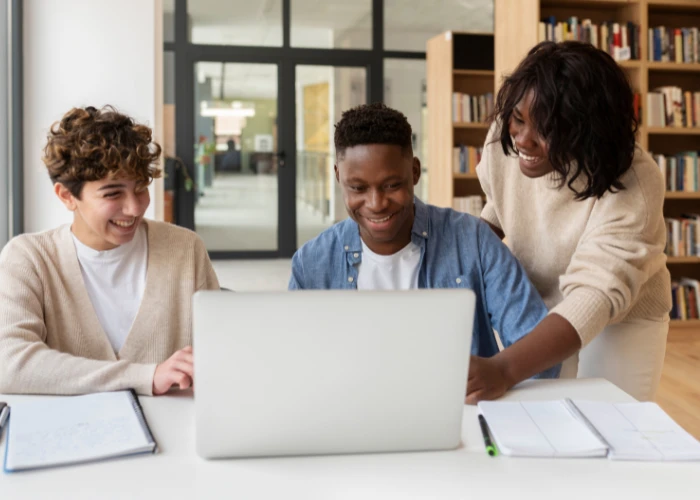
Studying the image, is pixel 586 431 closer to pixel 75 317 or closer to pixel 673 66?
pixel 75 317

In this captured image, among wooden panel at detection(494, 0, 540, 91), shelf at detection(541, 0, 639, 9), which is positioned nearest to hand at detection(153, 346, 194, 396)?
wooden panel at detection(494, 0, 540, 91)

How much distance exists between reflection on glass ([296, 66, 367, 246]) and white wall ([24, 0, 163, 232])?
15.3 feet

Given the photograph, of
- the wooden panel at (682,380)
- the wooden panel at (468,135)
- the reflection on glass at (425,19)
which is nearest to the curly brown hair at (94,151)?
the wooden panel at (682,380)

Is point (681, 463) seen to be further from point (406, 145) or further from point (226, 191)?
point (226, 191)

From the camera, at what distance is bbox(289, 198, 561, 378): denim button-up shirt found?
163 centimetres

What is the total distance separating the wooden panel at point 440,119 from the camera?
21.7 ft

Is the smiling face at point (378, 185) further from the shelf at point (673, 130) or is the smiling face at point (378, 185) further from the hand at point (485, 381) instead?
the shelf at point (673, 130)

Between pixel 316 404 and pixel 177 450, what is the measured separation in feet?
0.75

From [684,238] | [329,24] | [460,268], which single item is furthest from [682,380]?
[329,24]

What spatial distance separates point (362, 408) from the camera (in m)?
1.02

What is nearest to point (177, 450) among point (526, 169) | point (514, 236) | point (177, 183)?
point (526, 169)

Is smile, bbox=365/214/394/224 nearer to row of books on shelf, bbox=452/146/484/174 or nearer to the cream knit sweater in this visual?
the cream knit sweater

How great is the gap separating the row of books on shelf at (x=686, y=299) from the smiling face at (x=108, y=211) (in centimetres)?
432

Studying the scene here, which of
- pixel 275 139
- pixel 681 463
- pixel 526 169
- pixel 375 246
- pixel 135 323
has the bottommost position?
Answer: pixel 681 463
